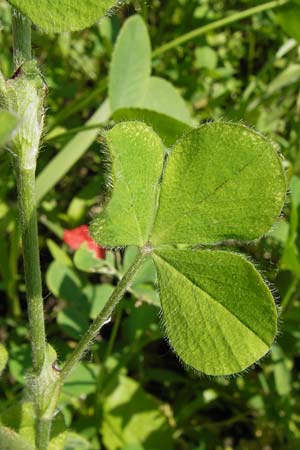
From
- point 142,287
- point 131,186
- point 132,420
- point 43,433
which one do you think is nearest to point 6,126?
point 131,186

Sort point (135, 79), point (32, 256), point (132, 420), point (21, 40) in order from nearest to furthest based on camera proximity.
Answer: point (21, 40)
point (32, 256)
point (135, 79)
point (132, 420)

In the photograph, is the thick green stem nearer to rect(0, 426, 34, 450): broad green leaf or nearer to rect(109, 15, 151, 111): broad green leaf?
rect(0, 426, 34, 450): broad green leaf

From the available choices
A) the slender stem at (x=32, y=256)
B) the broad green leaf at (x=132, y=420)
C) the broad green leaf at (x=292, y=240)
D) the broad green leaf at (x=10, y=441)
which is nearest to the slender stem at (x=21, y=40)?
the slender stem at (x=32, y=256)

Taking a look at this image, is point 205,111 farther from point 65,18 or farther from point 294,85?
point 65,18

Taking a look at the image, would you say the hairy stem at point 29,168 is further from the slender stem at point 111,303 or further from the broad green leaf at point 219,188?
the broad green leaf at point 219,188

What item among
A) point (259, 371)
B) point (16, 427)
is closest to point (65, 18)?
point (16, 427)

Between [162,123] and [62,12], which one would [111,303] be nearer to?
[62,12]
